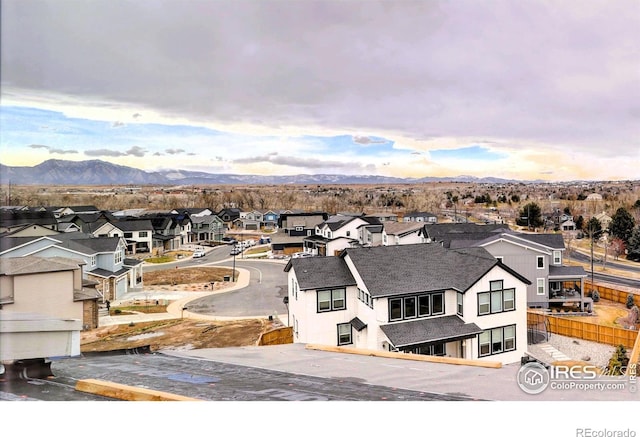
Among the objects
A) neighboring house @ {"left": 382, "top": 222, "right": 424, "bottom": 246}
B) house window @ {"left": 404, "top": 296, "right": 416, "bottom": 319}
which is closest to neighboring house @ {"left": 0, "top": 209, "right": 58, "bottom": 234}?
house window @ {"left": 404, "top": 296, "right": 416, "bottom": 319}

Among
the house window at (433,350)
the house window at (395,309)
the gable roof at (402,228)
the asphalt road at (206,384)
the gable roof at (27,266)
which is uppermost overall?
the gable roof at (27,266)

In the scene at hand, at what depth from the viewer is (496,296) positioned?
174 inches

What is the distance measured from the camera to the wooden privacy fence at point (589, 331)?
16.2ft

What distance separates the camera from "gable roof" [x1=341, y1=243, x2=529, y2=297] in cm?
429

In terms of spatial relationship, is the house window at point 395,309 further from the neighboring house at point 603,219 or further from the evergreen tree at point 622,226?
the evergreen tree at point 622,226

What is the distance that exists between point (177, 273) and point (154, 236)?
3.38 metres

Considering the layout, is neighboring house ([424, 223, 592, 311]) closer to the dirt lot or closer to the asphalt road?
the dirt lot

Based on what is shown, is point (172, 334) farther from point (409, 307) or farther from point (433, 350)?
point (433, 350)

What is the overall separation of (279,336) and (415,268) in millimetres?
2158

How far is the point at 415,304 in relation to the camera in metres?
4.28

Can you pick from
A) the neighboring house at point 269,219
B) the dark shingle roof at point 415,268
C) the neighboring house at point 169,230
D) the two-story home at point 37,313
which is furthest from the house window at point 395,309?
the neighboring house at point 269,219

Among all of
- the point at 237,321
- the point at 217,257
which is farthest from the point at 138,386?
the point at 217,257

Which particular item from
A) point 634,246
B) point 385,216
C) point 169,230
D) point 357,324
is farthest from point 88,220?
point 634,246

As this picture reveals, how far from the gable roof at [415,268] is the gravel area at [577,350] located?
4.14 ft
